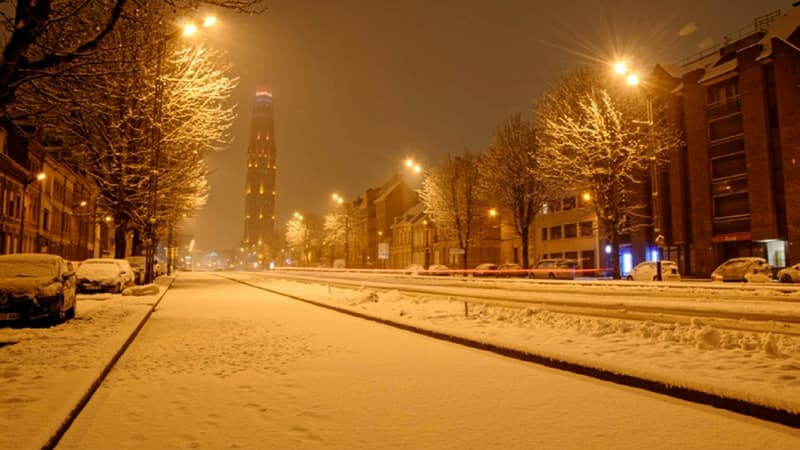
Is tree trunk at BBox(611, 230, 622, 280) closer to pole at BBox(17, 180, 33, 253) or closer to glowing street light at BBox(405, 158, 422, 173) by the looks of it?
glowing street light at BBox(405, 158, 422, 173)

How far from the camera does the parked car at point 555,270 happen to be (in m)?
47.2

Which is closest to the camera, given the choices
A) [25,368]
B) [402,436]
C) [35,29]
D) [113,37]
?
[402,436]

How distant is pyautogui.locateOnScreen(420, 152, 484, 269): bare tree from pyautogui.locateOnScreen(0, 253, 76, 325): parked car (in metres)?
42.5

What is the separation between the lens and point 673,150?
48125 mm

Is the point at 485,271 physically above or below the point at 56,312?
above

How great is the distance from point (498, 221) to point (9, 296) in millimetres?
59901

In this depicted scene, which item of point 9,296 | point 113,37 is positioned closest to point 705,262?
point 113,37

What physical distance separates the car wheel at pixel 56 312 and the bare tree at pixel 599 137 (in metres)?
28.0

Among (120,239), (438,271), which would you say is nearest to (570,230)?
(438,271)

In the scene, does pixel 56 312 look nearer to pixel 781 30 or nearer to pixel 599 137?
pixel 599 137

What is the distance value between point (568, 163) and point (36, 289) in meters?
29.1

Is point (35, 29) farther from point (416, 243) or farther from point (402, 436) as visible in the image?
point (416, 243)

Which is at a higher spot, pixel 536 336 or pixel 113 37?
pixel 113 37

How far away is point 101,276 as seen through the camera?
26.2m
